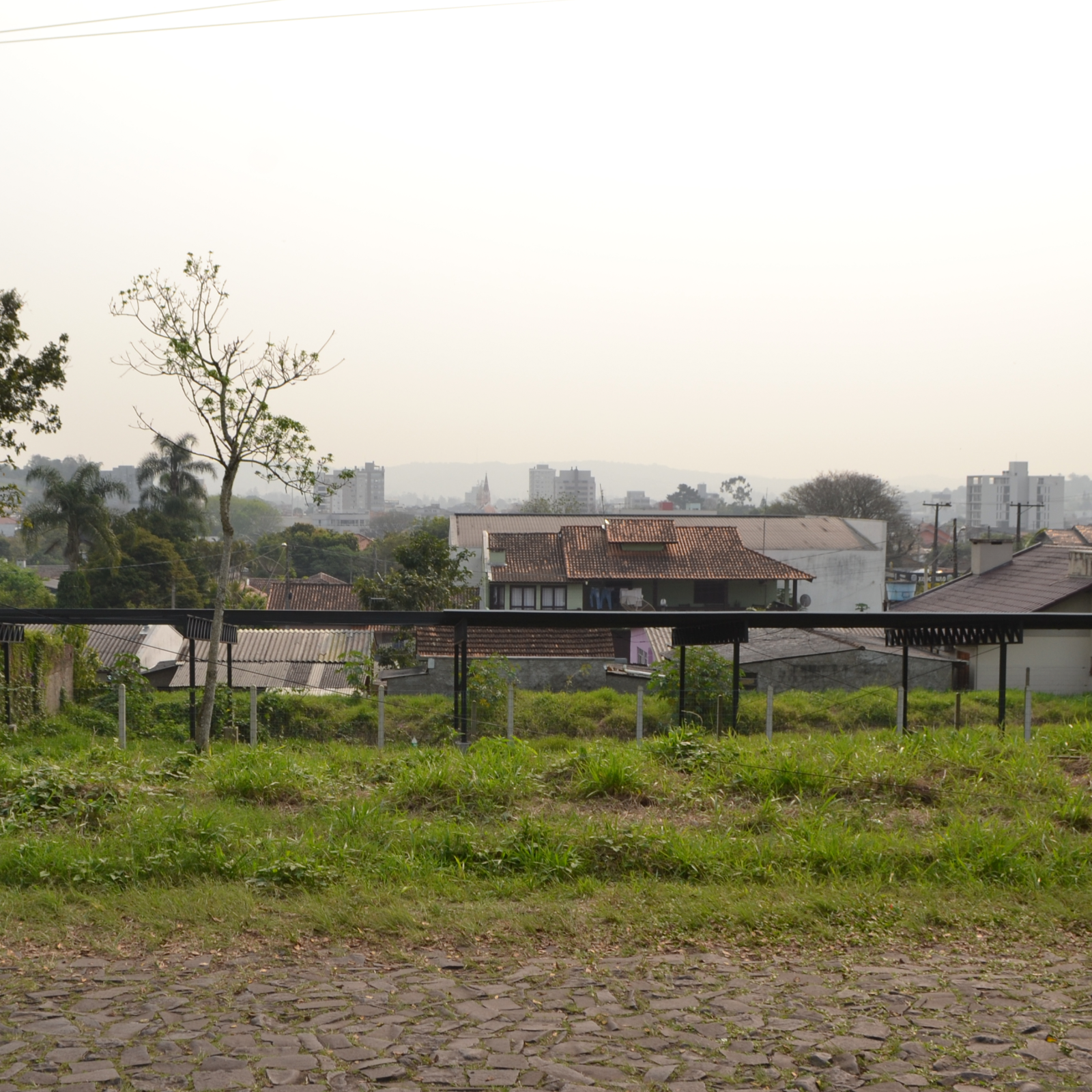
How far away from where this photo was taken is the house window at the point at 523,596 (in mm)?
37781

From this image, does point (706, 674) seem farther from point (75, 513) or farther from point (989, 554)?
point (75, 513)

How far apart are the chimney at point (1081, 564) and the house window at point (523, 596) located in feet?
62.0

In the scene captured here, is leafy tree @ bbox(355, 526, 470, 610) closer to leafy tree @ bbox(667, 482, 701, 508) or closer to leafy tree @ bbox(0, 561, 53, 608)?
leafy tree @ bbox(0, 561, 53, 608)

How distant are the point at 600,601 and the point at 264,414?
27.8 meters

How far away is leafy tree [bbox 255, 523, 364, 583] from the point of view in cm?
6575

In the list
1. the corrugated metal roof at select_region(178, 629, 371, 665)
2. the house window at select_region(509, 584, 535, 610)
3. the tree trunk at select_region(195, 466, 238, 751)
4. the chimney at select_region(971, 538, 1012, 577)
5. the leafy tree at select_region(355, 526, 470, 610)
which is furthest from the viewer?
the house window at select_region(509, 584, 535, 610)

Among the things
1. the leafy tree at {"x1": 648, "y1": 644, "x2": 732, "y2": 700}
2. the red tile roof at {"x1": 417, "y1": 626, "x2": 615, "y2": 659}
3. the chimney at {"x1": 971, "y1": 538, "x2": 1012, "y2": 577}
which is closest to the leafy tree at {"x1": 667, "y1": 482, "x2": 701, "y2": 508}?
A: the chimney at {"x1": 971, "y1": 538, "x2": 1012, "y2": 577}

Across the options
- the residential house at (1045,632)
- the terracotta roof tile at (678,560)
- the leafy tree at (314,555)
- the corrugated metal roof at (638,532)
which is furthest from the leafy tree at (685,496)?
the residential house at (1045,632)

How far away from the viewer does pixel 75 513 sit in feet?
138

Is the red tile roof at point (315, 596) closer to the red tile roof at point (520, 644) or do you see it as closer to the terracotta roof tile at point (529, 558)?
the terracotta roof tile at point (529, 558)

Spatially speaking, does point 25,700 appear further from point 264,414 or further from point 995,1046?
point 995,1046

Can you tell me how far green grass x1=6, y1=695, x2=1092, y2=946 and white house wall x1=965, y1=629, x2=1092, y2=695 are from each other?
55.3ft

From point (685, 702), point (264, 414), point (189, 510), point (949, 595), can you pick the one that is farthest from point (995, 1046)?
point (189, 510)

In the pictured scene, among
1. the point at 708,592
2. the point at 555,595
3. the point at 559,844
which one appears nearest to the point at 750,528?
the point at 708,592
